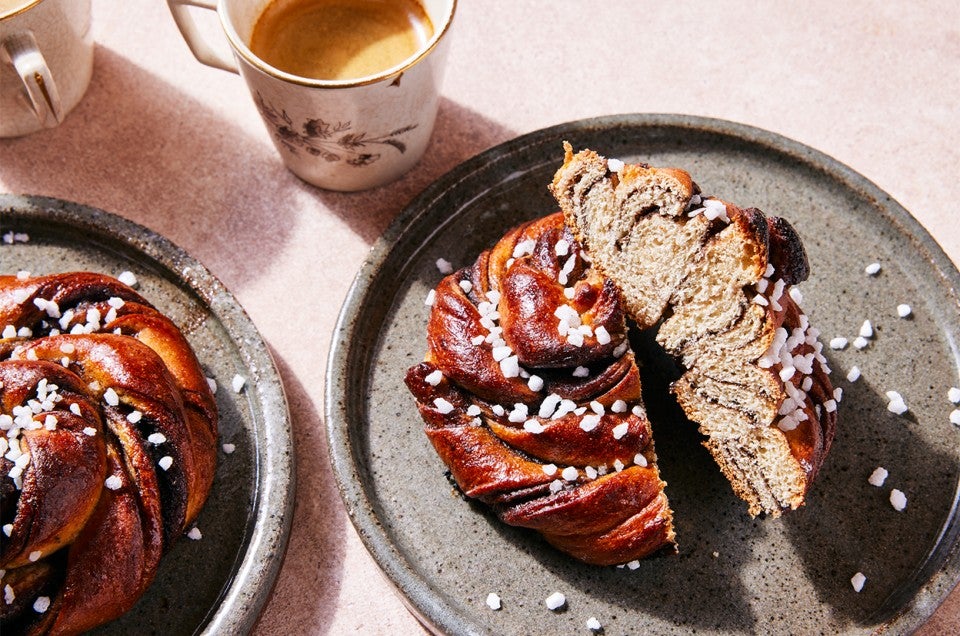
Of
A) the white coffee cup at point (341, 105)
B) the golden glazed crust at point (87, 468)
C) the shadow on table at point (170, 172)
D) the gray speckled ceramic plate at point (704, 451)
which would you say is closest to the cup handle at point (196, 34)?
the white coffee cup at point (341, 105)

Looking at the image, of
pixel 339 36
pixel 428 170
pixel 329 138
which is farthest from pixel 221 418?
pixel 339 36

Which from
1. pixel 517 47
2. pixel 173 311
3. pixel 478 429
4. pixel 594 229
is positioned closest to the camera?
pixel 478 429

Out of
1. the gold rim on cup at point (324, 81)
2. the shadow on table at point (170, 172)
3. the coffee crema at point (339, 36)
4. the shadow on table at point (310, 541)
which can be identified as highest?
the gold rim on cup at point (324, 81)

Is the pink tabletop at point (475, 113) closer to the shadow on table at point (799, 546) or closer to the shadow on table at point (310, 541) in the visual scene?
the shadow on table at point (310, 541)

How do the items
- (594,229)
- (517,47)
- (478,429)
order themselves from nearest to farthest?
(478,429) < (594,229) < (517,47)

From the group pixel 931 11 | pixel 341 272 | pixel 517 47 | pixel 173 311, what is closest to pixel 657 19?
pixel 517 47

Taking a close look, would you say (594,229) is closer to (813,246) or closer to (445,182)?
(445,182)
